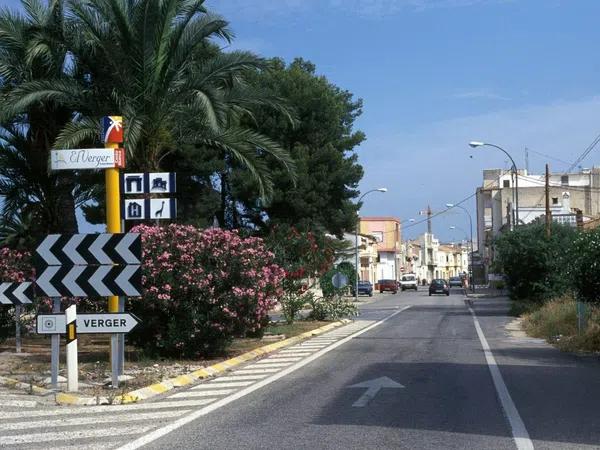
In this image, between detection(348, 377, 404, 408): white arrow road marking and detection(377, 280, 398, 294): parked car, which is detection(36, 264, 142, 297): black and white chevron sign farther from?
detection(377, 280, 398, 294): parked car

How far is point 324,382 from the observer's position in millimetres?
12719

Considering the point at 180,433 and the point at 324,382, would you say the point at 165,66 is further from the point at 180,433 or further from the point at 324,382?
the point at 180,433

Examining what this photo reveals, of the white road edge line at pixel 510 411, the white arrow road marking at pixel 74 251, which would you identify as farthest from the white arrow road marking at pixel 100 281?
the white road edge line at pixel 510 411

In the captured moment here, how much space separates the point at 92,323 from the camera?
38.3 ft

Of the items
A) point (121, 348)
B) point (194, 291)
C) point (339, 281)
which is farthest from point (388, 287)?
point (121, 348)

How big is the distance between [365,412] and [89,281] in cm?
477

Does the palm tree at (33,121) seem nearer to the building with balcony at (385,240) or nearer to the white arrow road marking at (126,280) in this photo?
the white arrow road marking at (126,280)

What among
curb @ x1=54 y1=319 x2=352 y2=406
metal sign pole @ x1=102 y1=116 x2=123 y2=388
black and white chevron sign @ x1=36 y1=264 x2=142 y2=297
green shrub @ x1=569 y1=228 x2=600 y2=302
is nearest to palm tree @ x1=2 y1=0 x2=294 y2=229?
metal sign pole @ x1=102 y1=116 x2=123 y2=388

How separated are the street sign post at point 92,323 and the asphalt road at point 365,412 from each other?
2.15 meters

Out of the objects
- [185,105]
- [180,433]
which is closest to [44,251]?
[180,433]

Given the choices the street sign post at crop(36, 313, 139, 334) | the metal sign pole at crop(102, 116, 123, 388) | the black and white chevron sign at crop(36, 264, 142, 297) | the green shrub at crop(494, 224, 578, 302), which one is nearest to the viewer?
the street sign post at crop(36, 313, 139, 334)

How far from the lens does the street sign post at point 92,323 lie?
11500mm

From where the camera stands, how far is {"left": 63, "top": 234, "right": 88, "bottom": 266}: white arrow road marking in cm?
1177

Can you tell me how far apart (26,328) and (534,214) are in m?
65.5
